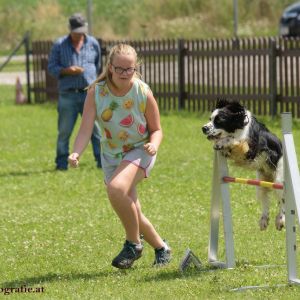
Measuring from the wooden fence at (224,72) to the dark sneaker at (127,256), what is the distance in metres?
12.0

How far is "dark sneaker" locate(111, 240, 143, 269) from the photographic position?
811 cm

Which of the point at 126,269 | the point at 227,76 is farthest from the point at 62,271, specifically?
the point at 227,76

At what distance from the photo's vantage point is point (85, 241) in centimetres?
965

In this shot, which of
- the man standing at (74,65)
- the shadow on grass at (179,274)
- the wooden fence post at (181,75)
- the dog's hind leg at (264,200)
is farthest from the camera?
the wooden fence post at (181,75)

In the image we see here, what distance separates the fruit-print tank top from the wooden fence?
11866 millimetres

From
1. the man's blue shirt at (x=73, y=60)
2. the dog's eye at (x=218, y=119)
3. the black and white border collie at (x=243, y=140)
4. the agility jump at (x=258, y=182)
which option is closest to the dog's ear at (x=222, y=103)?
the black and white border collie at (x=243, y=140)

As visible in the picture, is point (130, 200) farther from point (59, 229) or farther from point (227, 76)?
point (227, 76)

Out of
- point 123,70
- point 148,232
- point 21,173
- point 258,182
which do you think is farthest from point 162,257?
point 21,173

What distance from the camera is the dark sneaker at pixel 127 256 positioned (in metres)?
8.11

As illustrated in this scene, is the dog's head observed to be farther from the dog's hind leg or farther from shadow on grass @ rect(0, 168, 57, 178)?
shadow on grass @ rect(0, 168, 57, 178)

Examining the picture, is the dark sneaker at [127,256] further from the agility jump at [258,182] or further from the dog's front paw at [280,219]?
the dog's front paw at [280,219]

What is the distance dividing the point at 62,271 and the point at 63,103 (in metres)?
6.61

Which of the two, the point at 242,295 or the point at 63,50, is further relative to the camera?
the point at 63,50

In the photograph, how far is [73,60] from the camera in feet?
47.5
